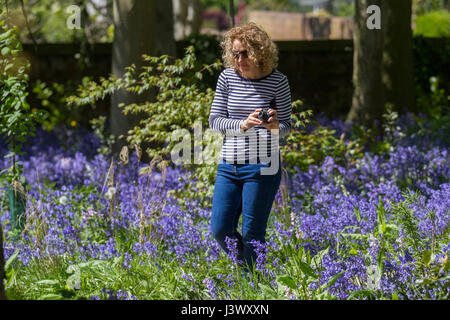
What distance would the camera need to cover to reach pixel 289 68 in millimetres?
10609

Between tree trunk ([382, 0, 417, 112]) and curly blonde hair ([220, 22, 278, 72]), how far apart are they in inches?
199

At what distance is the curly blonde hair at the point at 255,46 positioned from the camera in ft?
11.7

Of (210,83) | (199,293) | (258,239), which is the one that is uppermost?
(210,83)

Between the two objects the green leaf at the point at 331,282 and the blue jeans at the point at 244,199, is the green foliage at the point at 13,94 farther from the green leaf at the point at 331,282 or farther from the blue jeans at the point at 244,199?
the green leaf at the point at 331,282

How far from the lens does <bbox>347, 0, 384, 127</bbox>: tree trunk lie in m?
7.80

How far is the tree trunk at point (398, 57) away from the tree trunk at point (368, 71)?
502 mm

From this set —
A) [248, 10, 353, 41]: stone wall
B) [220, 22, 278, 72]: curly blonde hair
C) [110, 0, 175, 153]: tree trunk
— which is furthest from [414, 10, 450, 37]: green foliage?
[220, 22, 278, 72]: curly blonde hair

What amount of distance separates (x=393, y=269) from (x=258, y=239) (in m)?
0.78

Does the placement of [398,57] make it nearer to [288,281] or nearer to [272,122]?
[272,122]
